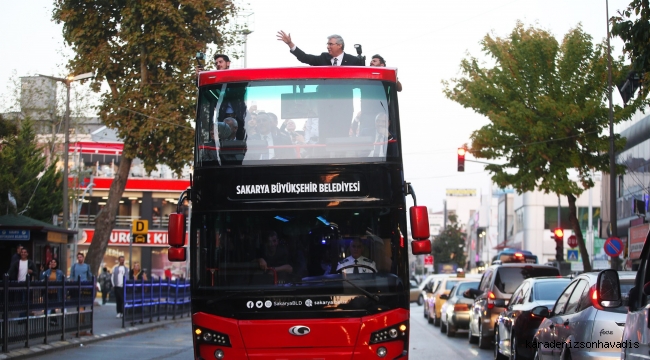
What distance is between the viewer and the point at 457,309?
2414 cm

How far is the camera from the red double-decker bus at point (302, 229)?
32.0ft

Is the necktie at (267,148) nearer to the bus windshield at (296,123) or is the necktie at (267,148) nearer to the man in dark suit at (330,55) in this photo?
the bus windshield at (296,123)

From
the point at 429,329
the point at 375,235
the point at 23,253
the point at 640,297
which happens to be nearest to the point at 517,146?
the point at 429,329

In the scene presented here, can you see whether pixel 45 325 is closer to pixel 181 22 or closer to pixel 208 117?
pixel 208 117

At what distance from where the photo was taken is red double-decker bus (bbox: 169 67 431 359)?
32.0 feet

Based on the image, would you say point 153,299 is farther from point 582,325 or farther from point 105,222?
point 582,325

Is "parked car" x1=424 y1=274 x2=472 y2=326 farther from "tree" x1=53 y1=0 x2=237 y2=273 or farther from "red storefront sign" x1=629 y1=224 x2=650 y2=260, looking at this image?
"red storefront sign" x1=629 y1=224 x2=650 y2=260

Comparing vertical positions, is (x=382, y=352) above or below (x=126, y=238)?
above

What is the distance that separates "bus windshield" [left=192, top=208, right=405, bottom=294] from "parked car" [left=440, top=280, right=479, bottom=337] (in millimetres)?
14215

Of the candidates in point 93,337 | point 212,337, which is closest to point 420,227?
point 212,337

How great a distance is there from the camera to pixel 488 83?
3547 cm

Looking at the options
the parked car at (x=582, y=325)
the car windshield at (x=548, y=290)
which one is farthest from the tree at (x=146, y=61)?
the parked car at (x=582, y=325)

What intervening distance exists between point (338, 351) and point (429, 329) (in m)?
18.6

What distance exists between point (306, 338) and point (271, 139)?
84.7 inches
